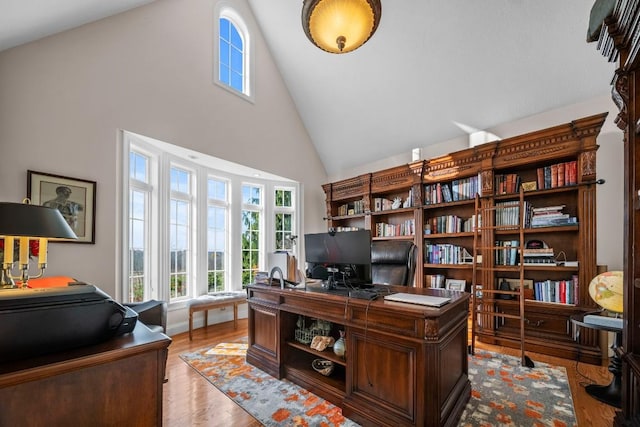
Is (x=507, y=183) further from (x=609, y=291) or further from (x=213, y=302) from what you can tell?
(x=213, y=302)

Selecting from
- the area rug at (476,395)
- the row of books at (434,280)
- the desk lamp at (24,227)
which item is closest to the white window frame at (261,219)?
the area rug at (476,395)

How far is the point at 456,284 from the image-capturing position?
3.84m

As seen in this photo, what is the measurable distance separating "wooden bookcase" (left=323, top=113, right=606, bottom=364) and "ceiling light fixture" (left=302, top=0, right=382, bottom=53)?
234 cm

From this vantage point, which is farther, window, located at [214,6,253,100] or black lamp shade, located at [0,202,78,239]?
window, located at [214,6,253,100]

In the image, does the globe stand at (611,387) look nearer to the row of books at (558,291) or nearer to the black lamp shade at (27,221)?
the row of books at (558,291)

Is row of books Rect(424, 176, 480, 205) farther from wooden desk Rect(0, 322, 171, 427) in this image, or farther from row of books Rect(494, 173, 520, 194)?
wooden desk Rect(0, 322, 171, 427)

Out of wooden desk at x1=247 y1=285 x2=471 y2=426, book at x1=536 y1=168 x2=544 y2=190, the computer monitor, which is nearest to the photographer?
wooden desk at x1=247 y1=285 x2=471 y2=426

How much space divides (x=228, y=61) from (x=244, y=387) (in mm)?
4234

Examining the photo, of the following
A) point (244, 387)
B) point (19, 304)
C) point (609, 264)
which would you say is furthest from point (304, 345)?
point (609, 264)

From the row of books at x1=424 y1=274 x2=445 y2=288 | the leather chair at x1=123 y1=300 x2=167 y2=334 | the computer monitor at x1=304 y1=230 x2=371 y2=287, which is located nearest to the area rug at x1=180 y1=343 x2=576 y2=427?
the leather chair at x1=123 y1=300 x2=167 y2=334

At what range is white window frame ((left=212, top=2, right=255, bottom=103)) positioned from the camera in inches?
157

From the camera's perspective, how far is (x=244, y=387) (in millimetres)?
2350

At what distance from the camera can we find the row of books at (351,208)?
5.07m

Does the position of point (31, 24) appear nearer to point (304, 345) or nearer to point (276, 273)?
point (276, 273)
